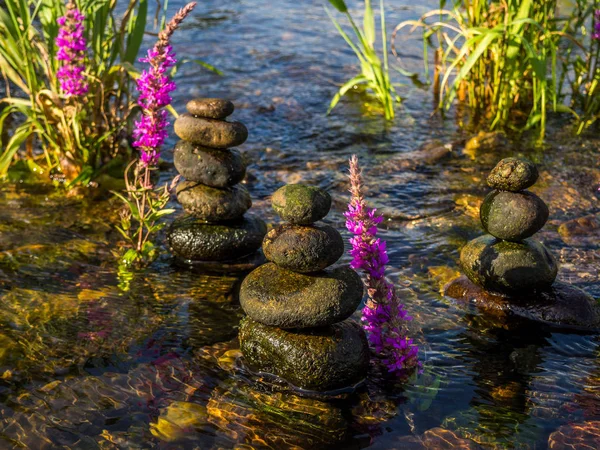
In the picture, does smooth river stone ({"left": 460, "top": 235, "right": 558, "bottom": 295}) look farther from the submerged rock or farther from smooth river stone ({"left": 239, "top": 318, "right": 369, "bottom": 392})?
smooth river stone ({"left": 239, "top": 318, "right": 369, "bottom": 392})

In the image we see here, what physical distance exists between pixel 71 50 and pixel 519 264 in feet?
14.0

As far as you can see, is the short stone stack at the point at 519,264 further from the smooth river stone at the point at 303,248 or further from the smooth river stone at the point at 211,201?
the smooth river stone at the point at 211,201

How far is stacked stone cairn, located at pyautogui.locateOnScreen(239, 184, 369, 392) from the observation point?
13.9ft

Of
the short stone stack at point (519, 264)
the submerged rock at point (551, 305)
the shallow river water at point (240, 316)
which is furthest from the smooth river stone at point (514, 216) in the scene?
the shallow river water at point (240, 316)

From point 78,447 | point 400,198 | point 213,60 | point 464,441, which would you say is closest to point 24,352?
point 78,447

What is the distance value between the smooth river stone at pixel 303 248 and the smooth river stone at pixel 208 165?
5.56ft

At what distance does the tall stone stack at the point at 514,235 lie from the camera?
5.09 metres

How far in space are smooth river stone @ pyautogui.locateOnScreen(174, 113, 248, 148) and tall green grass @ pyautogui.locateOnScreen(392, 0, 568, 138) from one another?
290 centimetres

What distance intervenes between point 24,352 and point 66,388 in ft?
1.70

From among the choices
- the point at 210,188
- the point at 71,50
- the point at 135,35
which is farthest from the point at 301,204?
the point at 135,35

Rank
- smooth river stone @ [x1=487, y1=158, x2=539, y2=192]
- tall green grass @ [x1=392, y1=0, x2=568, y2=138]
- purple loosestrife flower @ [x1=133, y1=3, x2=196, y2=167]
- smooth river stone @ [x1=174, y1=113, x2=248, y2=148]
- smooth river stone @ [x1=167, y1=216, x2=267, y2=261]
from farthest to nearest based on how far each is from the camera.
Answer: tall green grass @ [x1=392, y1=0, x2=568, y2=138] < smooth river stone @ [x1=167, y1=216, x2=267, y2=261] < smooth river stone @ [x1=174, y1=113, x2=248, y2=148] < purple loosestrife flower @ [x1=133, y1=3, x2=196, y2=167] < smooth river stone @ [x1=487, y1=158, x2=539, y2=192]

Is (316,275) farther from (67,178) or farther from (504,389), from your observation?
(67,178)

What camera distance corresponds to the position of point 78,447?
3787 millimetres

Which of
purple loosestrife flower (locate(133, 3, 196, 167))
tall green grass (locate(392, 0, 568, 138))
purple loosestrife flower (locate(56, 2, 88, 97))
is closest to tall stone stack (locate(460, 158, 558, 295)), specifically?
purple loosestrife flower (locate(133, 3, 196, 167))
